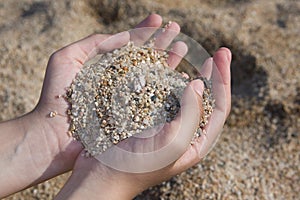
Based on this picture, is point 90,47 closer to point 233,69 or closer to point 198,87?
point 198,87

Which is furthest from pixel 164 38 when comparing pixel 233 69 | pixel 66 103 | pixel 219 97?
pixel 233 69

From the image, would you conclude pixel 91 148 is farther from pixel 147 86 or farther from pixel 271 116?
pixel 271 116

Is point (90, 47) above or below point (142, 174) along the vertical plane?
above

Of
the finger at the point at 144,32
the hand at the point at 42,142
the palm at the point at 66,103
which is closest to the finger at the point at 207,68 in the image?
the palm at the point at 66,103

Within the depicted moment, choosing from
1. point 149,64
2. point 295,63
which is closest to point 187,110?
point 149,64

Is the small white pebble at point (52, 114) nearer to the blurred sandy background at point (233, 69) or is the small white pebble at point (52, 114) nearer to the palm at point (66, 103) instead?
the palm at point (66, 103)

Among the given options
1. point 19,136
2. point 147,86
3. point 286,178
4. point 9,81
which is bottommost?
point 286,178
